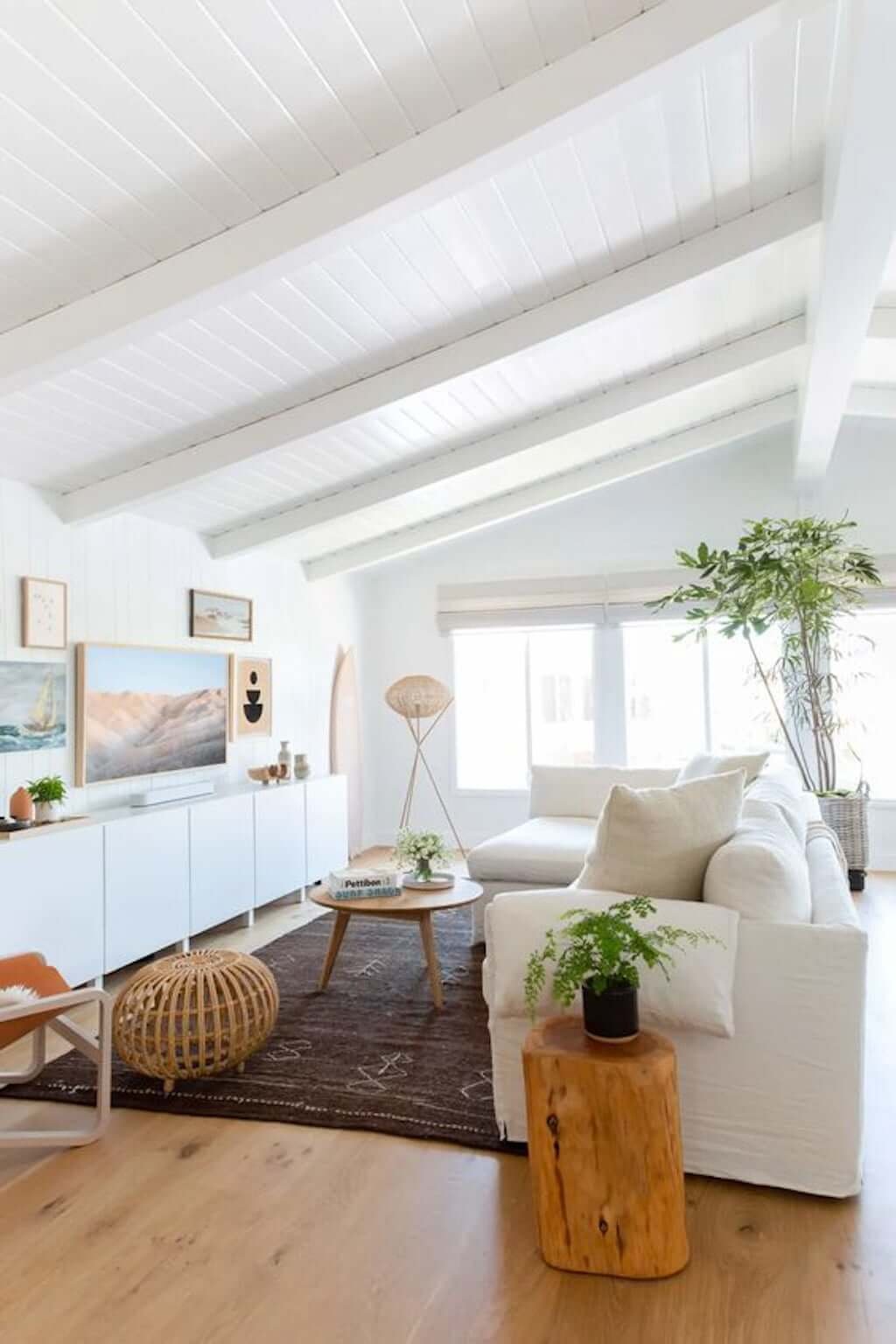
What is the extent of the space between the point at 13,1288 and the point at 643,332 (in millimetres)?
4009

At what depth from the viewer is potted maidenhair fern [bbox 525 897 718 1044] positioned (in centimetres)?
202

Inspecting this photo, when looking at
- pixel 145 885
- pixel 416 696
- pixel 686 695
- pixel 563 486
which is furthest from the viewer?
pixel 686 695

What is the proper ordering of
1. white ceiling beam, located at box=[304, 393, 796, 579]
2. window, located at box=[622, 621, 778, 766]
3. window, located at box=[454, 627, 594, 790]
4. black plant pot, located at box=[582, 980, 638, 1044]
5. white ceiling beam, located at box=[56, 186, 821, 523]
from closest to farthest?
black plant pot, located at box=[582, 980, 638, 1044] → white ceiling beam, located at box=[56, 186, 821, 523] → white ceiling beam, located at box=[304, 393, 796, 579] → window, located at box=[622, 621, 778, 766] → window, located at box=[454, 627, 594, 790]

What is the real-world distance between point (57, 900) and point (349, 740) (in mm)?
3480

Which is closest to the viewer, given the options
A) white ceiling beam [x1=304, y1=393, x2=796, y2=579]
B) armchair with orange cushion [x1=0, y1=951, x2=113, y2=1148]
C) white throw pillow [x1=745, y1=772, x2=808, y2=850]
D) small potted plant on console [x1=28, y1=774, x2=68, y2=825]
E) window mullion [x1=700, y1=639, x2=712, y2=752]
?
armchair with orange cushion [x1=0, y1=951, x2=113, y2=1148]

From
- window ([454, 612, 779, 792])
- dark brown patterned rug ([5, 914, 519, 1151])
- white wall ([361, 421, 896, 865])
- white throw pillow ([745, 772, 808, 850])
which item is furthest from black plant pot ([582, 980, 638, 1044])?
white wall ([361, 421, 896, 865])

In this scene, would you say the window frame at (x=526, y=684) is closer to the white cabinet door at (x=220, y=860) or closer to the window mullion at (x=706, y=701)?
the window mullion at (x=706, y=701)

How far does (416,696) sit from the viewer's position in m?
6.36

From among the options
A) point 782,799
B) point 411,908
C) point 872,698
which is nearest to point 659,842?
point 782,799

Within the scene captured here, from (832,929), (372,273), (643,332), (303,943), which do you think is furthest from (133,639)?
(832,929)

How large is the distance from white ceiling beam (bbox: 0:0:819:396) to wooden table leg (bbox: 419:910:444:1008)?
2.34 meters

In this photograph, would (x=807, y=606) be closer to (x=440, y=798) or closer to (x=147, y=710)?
(x=440, y=798)

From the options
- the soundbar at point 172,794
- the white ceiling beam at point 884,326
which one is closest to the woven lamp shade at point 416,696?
the soundbar at point 172,794

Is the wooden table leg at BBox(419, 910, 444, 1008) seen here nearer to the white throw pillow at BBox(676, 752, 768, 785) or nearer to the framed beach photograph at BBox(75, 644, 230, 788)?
the white throw pillow at BBox(676, 752, 768, 785)
